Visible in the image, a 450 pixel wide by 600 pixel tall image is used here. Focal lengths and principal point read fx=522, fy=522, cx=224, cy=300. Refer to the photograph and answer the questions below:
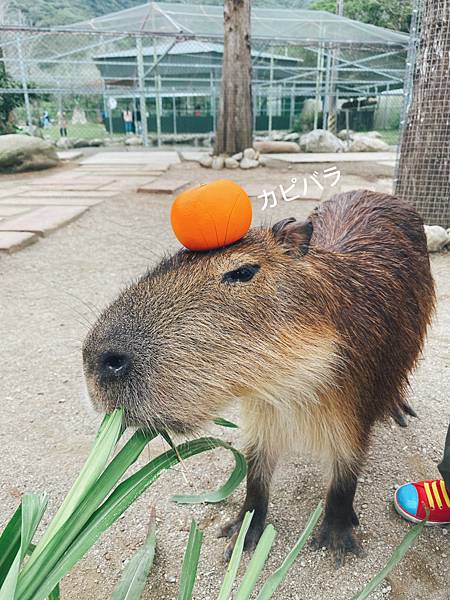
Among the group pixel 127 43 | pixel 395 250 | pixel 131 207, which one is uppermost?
pixel 127 43

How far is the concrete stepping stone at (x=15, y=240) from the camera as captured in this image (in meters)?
4.75

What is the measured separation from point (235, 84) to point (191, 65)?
145 inches

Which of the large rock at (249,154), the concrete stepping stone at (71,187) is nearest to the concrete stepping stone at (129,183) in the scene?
the concrete stepping stone at (71,187)

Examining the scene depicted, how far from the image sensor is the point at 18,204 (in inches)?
261

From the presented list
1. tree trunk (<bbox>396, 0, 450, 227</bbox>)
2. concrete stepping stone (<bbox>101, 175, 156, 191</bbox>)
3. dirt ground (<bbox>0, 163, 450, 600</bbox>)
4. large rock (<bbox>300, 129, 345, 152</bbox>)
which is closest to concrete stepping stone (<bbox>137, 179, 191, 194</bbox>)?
concrete stepping stone (<bbox>101, 175, 156, 191</bbox>)

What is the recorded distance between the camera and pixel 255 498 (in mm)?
1880

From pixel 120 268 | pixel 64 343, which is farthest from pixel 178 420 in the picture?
pixel 120 268

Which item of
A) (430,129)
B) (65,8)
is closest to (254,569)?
(430,129)

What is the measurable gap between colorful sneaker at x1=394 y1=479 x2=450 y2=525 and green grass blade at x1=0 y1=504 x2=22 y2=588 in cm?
140

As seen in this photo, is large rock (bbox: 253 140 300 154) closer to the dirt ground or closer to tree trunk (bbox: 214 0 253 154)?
tree trunk (bbox: 214 0 253 154)

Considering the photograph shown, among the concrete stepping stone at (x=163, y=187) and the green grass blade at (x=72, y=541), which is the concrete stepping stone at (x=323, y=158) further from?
the green grass blade at (x=72, y=541)

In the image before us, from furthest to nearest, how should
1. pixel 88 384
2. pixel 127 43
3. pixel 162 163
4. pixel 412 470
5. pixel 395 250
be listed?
pixel 127 43 → pixel 162 163 → pixel 412 470 → pixel 395 250 → pixel 88 384

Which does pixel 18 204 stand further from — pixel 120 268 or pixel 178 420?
pixel 178 420

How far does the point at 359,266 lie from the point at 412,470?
102 centimetres
